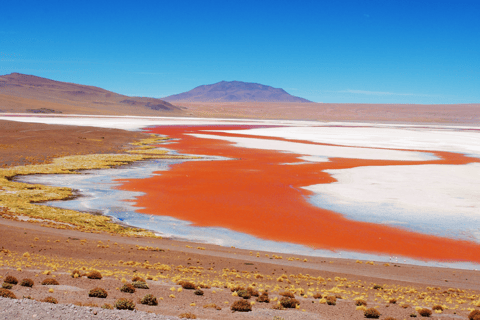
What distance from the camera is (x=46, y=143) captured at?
4066 centimetres

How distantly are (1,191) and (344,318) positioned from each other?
16931 mm

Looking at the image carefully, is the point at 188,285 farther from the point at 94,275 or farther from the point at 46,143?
the point at 46,143

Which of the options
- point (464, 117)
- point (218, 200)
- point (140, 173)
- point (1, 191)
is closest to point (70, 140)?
point (140, 173)

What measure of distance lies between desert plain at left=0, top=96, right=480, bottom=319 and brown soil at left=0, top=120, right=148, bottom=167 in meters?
1.99

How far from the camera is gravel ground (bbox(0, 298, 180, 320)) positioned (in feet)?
20.6

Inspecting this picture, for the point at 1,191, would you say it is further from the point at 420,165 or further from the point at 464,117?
the point at 464,117

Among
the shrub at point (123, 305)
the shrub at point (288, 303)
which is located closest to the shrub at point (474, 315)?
the shrub at point (288, 303)

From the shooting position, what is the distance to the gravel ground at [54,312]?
6293 mm

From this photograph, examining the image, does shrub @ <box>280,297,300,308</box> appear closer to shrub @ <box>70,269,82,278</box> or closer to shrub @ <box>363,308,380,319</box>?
shrub @ <box>363,308,380,319</box>

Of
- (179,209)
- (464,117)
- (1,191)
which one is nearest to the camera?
(179,209)

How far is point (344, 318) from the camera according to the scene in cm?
771

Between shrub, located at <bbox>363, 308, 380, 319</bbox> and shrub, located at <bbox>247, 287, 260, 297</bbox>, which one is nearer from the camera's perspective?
shrub, located at <bbox>363, 308, 380, 319</bbox>

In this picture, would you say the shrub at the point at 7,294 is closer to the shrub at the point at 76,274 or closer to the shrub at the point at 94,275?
the shrub at the point at 76,274

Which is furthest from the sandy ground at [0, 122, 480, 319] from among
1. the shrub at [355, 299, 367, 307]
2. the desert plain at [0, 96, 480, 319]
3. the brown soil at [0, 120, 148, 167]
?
the brown soil at [0, 120, 148, 167]
